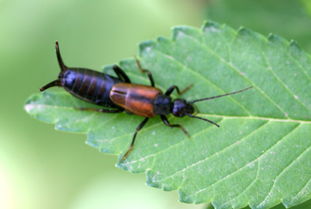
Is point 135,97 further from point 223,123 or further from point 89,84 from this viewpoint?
point 223,123

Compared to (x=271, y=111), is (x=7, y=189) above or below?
below

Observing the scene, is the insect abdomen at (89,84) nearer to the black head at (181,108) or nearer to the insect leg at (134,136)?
the insect leg at (134,136)

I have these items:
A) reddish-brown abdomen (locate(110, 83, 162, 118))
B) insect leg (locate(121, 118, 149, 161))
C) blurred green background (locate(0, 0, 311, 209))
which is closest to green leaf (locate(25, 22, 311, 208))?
insect leg (locate(121, 118, 149, 161))

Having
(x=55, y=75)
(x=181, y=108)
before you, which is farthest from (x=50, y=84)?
(x=55, y=75)

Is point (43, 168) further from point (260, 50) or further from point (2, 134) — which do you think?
point (260, 50)

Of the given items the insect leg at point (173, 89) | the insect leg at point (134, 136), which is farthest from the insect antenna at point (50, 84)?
the insect leg at point (173, 89)

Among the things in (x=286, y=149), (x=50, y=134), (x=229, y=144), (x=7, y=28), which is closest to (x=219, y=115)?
(x=229, y=144)

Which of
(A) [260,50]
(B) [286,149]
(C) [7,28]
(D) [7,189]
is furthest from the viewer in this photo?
(C) [7,28]
